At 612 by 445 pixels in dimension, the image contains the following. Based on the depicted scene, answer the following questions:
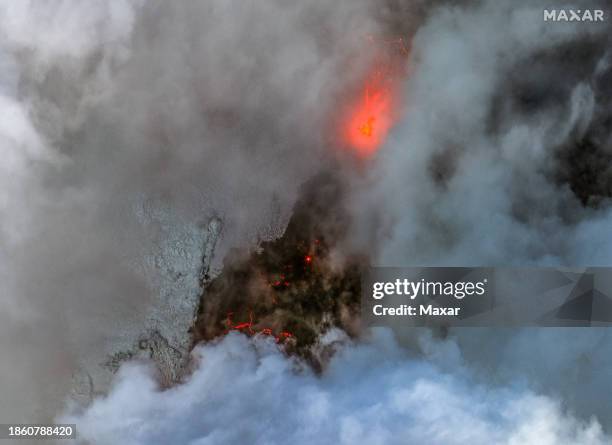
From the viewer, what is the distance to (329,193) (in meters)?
11.6

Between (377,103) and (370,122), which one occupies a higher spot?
(377,103)

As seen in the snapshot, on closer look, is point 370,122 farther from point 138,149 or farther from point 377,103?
point 138,149

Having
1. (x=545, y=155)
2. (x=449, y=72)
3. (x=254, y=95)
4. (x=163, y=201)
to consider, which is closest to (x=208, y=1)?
(x=254, y=95)

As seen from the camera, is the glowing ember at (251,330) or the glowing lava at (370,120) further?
the glowing lava at (370,120)

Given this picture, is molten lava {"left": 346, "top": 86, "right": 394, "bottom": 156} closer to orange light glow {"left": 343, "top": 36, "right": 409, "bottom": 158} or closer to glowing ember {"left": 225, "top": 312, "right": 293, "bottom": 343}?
orange light glow {"left": 343, "top": 36, "right": 409, "bottom": 158}

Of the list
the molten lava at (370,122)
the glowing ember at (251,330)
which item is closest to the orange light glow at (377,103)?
the molten lava at (370,122)

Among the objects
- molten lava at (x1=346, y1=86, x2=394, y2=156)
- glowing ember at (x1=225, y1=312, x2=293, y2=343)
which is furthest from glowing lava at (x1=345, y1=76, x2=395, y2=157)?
glowing ember at (x1=225, y1=312, x2=293, y2=343)

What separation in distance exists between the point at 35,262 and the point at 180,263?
11.4 ft

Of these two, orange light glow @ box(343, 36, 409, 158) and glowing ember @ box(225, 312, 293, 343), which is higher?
orange light glow @ box(343, 36, 409, 158)

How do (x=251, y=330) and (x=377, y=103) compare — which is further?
(x=377, y=103)

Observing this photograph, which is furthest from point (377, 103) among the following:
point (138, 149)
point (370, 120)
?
point (138, 149)

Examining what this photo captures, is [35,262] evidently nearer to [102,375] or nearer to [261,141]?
[102,375]

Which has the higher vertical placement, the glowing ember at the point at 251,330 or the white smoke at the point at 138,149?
the white smoke at the point at 138,149

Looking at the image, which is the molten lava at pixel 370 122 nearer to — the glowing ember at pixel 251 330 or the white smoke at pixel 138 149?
the white smoke at pixel 138 149
